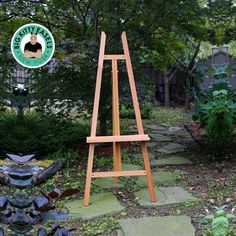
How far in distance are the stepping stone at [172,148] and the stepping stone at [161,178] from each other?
2.70ft

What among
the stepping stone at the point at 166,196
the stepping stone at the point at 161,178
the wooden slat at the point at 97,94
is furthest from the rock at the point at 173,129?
the wooden slat at the point at 97,94

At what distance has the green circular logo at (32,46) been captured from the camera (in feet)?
12.8

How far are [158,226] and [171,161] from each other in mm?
1672

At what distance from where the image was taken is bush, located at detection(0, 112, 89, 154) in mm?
4402

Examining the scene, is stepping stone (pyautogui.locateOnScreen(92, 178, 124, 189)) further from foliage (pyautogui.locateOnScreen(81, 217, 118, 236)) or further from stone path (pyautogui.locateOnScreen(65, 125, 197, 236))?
foliage (pyautogui.locateOnScreen(81, 217, 118, 236))

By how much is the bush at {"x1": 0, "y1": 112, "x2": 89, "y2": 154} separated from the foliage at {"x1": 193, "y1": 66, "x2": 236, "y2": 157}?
163cm

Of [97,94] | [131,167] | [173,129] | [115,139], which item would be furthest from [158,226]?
[173,129]

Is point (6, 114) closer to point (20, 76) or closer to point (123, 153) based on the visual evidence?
point (20, 76)

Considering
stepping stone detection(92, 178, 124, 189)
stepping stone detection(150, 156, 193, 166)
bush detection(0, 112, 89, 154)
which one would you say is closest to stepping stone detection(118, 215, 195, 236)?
stepping stone detection(92, 178, 124, 189)

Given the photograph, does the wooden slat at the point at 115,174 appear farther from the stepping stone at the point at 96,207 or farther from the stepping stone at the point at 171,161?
the stepping stone at the point at 171,161

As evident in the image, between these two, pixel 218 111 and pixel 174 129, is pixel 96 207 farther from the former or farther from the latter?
pixel 174 129

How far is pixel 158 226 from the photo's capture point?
2.62m

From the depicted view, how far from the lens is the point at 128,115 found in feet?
24.9

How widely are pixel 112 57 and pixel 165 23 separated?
5.24 ft
